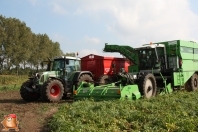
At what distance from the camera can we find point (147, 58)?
41.9ft

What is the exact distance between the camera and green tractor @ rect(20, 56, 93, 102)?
1119 cm

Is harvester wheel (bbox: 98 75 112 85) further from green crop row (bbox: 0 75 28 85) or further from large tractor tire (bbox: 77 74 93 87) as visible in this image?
green crop row (bbox: 0 75 28 85)

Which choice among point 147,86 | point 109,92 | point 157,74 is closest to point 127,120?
point 109,92

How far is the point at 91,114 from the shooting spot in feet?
22.4

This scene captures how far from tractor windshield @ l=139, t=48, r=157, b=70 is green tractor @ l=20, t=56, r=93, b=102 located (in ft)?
9.45

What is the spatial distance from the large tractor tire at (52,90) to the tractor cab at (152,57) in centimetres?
445

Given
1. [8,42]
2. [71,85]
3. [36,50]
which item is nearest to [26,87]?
[71,85]

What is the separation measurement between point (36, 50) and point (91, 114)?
42.1 m

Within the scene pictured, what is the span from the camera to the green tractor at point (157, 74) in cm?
1026

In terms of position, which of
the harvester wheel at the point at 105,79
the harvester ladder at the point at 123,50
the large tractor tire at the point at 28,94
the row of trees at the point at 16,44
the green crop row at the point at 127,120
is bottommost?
the green crop row at the point at 127,120

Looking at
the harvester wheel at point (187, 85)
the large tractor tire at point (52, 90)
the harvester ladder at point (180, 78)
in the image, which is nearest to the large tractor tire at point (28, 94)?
the large tractor tire at point (52, 90)

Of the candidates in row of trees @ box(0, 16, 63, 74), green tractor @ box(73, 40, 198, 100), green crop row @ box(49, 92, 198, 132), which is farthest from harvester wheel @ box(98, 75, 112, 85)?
row of trees @ box(0, 16, 63, 74)

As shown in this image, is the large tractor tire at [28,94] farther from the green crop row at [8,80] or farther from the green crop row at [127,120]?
the green crop row at [8,80]

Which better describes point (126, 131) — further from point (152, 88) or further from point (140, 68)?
point (140, 68)
